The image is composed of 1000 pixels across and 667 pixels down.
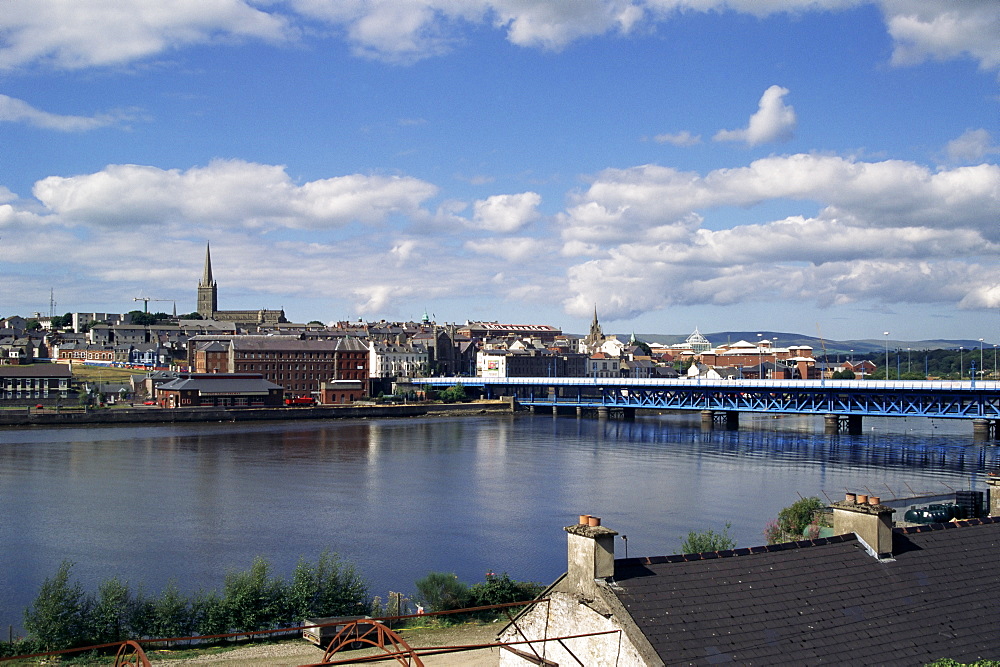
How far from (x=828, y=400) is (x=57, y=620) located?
7935 cm

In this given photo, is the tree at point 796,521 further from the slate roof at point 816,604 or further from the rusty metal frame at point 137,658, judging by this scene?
the rusty metal frame at point 137,658

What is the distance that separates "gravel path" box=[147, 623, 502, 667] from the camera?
20.4m

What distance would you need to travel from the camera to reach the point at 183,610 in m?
23.9

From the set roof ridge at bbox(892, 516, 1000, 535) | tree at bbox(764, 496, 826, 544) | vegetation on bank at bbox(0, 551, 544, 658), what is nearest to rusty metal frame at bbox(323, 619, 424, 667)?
roof ridge at bbox(892, 516, 1000, 535)

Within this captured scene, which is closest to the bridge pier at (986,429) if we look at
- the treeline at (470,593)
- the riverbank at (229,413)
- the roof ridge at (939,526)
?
the riverbank at (229,413)

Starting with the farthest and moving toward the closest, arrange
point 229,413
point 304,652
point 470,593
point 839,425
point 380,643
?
point 229,413
point 839,425
point 470,593
point 304,652
point 380,643

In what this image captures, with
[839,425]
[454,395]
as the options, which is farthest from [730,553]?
[454,395]

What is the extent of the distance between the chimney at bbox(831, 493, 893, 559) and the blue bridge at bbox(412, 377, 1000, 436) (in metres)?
69.6

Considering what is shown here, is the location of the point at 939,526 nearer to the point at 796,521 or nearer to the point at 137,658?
the point at 137,658

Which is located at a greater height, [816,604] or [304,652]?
[816,604]

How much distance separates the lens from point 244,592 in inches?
951

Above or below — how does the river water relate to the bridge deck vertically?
below

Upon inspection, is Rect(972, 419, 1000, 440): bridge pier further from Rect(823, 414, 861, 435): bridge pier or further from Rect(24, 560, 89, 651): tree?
Rect(24, 560, 89, 651): tree

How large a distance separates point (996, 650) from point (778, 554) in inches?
124
